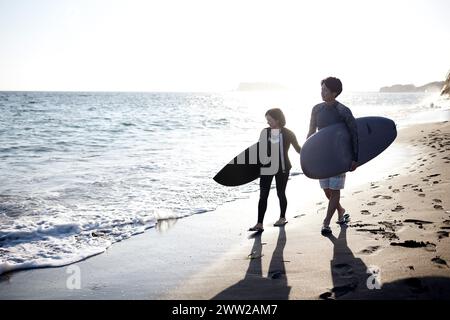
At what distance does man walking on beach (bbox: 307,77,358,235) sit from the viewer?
15.0ft

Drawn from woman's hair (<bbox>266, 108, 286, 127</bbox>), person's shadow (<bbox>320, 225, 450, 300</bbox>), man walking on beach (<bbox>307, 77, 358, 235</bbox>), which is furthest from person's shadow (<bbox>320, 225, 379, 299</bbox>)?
woman's hair (<bbox>266, 108, 286, 127</bbox>)

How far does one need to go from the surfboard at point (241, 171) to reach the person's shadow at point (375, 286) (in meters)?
2.43

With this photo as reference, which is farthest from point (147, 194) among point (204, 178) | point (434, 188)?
point (434, 188)

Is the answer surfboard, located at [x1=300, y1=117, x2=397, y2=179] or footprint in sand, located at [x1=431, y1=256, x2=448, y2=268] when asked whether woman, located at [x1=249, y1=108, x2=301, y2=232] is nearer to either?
surfboard, located at [x1=300, y1=117, x2=397, y2=179]

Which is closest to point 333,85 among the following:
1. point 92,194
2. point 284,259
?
point 284,259

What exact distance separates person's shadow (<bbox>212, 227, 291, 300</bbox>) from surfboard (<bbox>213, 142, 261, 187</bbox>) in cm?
181

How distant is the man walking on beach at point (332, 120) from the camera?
180 inches

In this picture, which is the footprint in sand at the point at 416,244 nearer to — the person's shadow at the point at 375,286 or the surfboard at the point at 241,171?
the person's shadow at the point at 375,286

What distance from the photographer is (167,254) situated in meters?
4.53

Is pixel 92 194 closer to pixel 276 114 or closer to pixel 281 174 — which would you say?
pixel 281 174

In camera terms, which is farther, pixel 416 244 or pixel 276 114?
pixel 276 114

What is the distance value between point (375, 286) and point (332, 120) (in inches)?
92.1

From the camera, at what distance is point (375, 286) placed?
3.01 metres
